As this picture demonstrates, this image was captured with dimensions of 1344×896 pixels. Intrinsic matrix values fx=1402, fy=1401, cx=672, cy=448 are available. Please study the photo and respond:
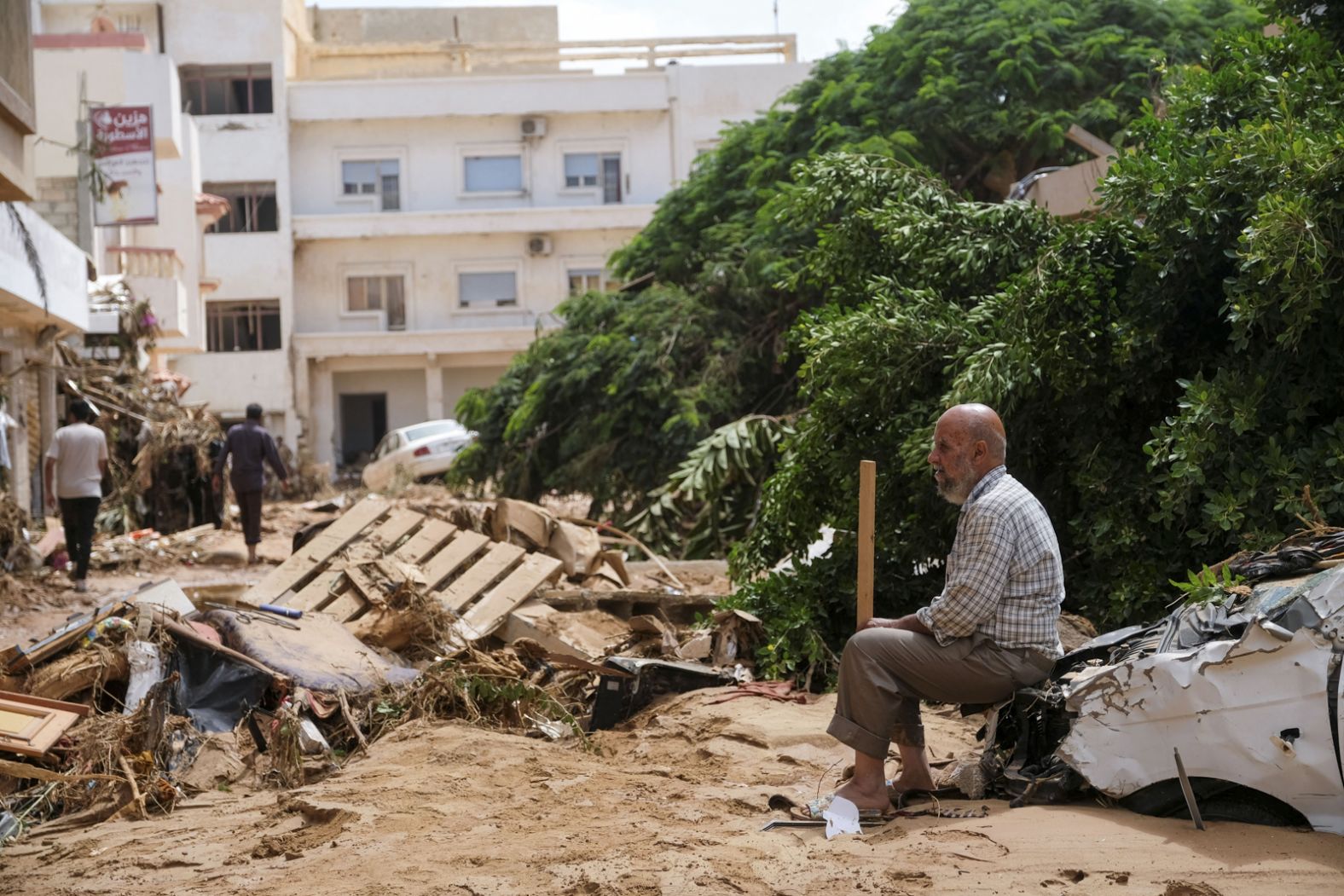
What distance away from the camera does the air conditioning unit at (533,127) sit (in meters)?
37.6

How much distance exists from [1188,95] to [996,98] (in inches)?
342

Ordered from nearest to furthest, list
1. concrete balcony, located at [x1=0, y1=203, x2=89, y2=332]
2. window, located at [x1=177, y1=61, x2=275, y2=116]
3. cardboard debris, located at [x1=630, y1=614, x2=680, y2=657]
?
1. cardboard debris, located at [x1=630, y1=614, x2=680, y2=657]
2. concrete balcony, located at [x1=0, y1=203, x2=89, y2=332]
3. window, located at [x1=177, y1=61, x2=275, y2=116]

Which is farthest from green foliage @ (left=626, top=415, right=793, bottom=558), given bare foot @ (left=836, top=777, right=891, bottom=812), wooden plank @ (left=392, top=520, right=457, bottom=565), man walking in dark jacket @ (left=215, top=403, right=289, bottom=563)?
bare foot @ (left=836, top=777, right=891, bottom=812)

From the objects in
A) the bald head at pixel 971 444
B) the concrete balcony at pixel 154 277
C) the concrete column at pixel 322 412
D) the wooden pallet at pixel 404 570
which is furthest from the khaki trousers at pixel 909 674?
the concrete column at pixel 322 412

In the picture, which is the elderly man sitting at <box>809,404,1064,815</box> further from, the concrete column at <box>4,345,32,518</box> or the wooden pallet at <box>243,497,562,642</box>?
the concrete column at <box>4,345,32,518</box>

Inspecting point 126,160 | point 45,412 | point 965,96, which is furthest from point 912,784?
point 126,160

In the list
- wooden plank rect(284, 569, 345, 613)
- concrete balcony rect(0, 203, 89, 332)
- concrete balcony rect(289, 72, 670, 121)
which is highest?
concrete balcony rect(289, 72, 670, 121)

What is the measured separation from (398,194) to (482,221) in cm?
256

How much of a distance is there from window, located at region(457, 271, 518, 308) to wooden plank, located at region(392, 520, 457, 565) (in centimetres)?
2789

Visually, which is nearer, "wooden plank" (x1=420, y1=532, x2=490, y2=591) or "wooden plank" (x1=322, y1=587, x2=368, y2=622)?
"wooden plank" (x1=322, y1=587, x2=368, y2=622)

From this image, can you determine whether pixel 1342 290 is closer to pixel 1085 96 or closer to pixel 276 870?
pixel 276 870

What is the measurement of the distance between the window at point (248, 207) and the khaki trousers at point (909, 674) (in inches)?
1353

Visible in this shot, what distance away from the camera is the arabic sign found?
22.0 m

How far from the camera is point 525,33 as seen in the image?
42.8m
